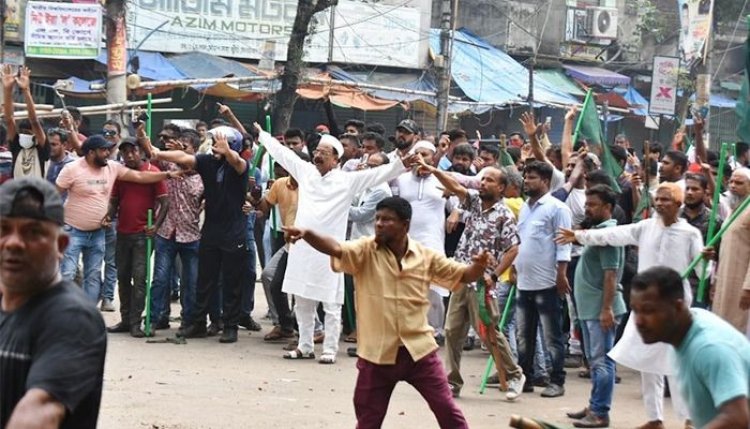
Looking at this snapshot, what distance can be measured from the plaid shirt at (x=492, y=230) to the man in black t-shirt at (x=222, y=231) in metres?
2.59

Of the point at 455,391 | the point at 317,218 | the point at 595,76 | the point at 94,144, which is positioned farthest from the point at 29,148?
the point at 595,76

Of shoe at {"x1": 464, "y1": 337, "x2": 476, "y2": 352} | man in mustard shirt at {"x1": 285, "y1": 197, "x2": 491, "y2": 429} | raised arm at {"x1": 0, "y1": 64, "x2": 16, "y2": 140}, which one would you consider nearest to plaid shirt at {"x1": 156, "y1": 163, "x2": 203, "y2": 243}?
raised arm at {"x1": 0, "y1": 64, "x2": 16, "y2": 140}

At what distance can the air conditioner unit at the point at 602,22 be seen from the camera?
37.7 meters

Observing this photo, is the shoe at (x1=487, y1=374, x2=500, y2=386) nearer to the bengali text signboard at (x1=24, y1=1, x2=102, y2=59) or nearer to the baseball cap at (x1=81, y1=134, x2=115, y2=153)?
the baseball cap at (x1=81, y1=134, x2=115, y2=153)

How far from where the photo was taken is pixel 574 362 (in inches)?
452

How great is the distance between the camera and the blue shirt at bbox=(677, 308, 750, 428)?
180 inches

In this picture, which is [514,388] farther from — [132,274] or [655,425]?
[132,274]

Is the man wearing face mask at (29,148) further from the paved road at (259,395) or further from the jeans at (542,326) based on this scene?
the jeans at (542,326)

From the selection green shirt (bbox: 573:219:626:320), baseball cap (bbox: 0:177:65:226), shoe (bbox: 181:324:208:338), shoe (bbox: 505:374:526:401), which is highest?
baseball cap (bbox: 0:177:65:226)

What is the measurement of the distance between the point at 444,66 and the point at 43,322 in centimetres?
2785

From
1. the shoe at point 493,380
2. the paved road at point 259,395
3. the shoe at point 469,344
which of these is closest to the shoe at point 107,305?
the paved road at point 259,395

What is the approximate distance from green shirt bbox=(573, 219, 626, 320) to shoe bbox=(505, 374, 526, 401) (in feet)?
3.02

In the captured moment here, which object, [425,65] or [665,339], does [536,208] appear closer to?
[665,339]

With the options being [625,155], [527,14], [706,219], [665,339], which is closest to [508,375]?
[706,219]
